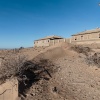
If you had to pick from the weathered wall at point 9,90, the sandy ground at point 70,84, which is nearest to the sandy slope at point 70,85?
the sandy ground at point 70,84

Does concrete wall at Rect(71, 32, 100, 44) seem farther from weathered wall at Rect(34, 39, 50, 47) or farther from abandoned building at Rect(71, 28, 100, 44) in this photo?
weathered wall at Rect(34, 39, 50, 47)

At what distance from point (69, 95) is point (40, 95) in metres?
1.01

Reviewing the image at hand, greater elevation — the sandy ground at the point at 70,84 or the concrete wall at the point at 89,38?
the concrete wall at the point at 89,38

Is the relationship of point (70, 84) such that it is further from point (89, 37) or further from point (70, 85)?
point (89, 37)

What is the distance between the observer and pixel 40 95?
5.41 metres

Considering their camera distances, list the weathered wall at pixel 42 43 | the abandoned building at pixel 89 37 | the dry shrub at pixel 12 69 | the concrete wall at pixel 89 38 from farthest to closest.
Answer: the weathered wall at pixel 42 43, the abandoned building at pixel 89 37, the concrete wall at pixel 89 38, the dry shrub at pixel 12 69

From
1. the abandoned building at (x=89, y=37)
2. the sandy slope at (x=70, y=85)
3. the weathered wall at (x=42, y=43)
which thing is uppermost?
the abandoned building at (x=89, y=37)

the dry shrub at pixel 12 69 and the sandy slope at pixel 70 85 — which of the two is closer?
the sandy slope at pixel 70 85

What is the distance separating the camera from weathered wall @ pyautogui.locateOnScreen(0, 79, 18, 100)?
5.36m

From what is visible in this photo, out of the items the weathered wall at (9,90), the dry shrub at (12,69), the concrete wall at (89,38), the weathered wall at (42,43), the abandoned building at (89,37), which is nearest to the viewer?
the weathered wall at (9,90)

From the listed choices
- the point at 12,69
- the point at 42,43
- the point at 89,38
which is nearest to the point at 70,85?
the point at 12,69

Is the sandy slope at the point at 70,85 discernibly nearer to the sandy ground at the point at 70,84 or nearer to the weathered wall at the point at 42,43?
the sandy ground at the point at 70,84

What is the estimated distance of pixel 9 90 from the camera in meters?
5.46

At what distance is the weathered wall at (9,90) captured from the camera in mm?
5355
